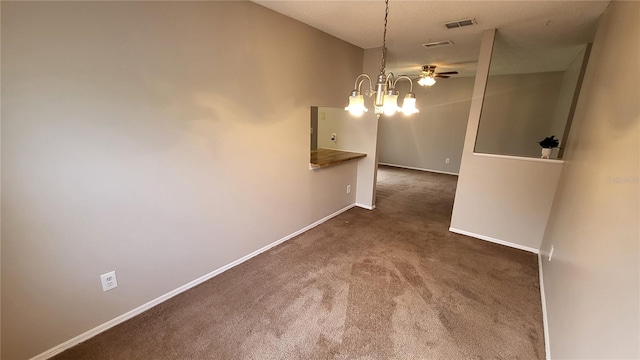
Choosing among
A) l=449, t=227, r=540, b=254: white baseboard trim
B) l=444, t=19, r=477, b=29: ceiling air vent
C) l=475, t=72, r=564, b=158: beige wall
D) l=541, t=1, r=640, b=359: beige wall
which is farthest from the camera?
l=475, t=72, r=564, b=158: beige wall

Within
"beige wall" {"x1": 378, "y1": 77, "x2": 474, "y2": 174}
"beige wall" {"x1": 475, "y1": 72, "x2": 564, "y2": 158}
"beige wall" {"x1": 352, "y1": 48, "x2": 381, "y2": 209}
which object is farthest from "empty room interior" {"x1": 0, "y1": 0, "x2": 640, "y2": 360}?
"beige wall" {"x1": 378, "y1": 77, "x2": 474, "y2": 174}

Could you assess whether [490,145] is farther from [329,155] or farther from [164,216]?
→ [164,216]

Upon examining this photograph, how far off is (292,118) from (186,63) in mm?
1149

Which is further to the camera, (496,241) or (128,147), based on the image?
(496,241)

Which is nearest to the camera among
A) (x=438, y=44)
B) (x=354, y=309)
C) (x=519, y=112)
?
(x=354, y=309)

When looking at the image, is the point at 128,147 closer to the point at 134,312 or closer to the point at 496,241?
the point at 134,312

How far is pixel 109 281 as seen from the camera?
1.70m

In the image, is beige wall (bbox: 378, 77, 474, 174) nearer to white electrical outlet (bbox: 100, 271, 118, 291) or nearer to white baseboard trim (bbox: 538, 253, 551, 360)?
white baseboard trim (bbox: 538, 253, 551, 360)

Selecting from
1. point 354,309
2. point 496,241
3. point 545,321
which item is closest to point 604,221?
point 545,321

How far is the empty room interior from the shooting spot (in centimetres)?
129

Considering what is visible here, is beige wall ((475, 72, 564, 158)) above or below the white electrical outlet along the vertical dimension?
above

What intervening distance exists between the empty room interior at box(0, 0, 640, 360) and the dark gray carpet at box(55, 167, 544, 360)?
2 cm

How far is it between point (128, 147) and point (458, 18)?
119 inches

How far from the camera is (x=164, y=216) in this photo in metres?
1.90
